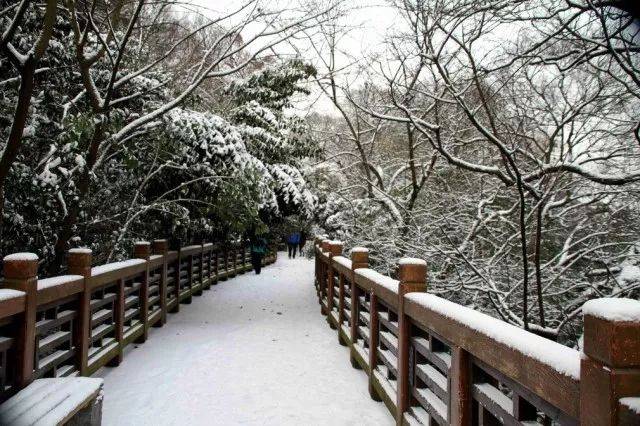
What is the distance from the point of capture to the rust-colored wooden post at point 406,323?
134 inches

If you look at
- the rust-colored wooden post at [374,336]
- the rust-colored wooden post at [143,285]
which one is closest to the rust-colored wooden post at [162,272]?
the rust-colored wooden post at [143,285]

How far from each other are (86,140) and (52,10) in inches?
85.3

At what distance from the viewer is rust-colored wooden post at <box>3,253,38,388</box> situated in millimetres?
3115

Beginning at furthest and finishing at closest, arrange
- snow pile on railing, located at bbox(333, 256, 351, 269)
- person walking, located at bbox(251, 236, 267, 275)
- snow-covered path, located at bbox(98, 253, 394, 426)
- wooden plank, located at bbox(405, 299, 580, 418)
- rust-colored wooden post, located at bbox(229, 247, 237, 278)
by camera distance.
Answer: person walking, located at bbox(251, 236, 267, 275), rust-colored wooden post, located at bbox(229, 247, 237, 278), snow pile on railing, located at bbox(333, 256, 351, 269), snow-covered path, located at bbox(98, 253, 394, 426), wooden plank, located at bbox(405, 299, 580, 418)

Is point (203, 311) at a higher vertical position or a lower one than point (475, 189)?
lower

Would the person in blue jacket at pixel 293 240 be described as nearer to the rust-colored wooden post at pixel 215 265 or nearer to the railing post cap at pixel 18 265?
the rust-colored wooden post at pixel 215 265

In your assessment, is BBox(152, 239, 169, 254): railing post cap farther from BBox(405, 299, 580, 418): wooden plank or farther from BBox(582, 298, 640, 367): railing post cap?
BBox(582, 298, 640, 367): railing post cap

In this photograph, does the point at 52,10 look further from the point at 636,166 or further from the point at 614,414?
the point at 636,166

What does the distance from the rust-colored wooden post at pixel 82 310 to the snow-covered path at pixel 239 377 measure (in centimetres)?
46

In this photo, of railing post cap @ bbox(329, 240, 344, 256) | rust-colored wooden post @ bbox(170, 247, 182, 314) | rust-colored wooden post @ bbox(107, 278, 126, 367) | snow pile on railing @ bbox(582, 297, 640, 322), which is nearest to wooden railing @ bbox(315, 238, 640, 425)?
snow pile on railing @ bbox(582, 297, 640, 322)

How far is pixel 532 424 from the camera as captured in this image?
68.5 inches

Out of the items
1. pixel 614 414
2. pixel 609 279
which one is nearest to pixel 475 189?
pixel 609 279

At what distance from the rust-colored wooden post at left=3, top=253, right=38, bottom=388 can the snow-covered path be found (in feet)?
3.34

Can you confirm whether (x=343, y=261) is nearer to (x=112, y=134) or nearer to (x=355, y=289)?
(x=355, y=289)
